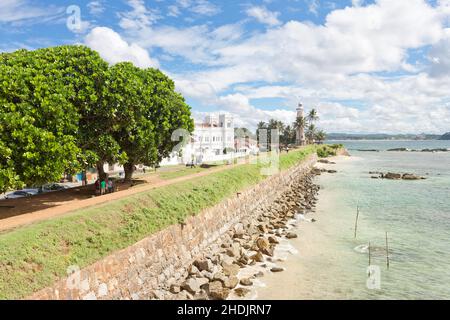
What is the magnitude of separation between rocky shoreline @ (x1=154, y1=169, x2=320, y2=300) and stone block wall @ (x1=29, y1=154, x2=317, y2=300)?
0.52 m

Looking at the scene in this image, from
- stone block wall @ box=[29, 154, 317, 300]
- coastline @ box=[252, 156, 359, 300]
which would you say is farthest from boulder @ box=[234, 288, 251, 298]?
stone block wall @ box=[29, 154, 317, 300]

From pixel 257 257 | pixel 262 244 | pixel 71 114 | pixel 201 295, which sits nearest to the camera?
pixel 201 295

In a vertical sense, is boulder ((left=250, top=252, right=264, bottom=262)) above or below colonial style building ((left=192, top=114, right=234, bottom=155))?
below

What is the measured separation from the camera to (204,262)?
18531 mm

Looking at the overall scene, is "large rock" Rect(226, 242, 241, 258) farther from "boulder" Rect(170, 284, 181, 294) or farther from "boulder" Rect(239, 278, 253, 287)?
"boulder" Rect(170, 284, 181, 294)

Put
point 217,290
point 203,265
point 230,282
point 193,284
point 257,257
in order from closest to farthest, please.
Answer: point 217,290, point 193,284, point 230,282, point 203,265, point 257,257

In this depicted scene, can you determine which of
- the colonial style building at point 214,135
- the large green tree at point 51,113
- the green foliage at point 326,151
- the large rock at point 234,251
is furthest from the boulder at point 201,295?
the green foliage at point 326,151

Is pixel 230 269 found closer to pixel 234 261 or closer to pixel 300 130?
pixel 234 261

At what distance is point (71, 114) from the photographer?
2006 cm

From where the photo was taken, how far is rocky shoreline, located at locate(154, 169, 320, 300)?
52.5ft

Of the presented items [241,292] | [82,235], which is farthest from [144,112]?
[241,292]

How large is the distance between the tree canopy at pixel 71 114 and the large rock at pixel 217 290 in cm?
1093

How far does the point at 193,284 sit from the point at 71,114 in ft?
42.6
